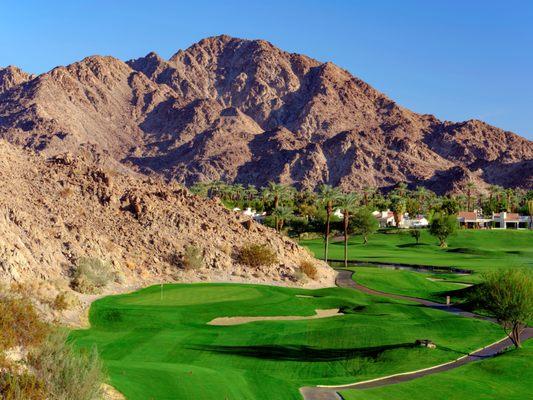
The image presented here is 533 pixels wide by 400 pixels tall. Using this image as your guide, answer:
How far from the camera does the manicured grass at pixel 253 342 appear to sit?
2850cm

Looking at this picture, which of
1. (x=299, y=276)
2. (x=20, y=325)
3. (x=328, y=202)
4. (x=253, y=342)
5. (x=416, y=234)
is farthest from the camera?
(x=416, y=234)

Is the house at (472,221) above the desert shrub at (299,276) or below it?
above

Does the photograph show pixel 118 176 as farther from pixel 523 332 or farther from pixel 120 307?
pixel 523 332

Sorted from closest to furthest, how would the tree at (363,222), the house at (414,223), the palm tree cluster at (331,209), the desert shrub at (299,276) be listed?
the desert shrub at (299,276), the palm tree cluster at (331,209), the tree at (363,222), the house at (414,223)

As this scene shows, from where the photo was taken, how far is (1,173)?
67.4 m

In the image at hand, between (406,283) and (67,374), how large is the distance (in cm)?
5851

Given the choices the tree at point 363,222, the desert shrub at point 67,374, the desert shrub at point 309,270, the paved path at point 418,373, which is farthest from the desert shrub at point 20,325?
the tree at point 363,222

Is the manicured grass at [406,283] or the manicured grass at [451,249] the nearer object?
the manicured grass at [406,283]

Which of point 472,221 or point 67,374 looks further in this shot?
point 472,221

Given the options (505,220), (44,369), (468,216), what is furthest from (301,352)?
(505,220)

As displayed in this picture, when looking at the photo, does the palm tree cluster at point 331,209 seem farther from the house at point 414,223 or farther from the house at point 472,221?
the house at point 472,221

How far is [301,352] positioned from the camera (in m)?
39.2

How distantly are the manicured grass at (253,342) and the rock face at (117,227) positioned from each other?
26.8 ft

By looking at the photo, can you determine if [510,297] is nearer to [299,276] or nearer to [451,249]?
[299,276]
